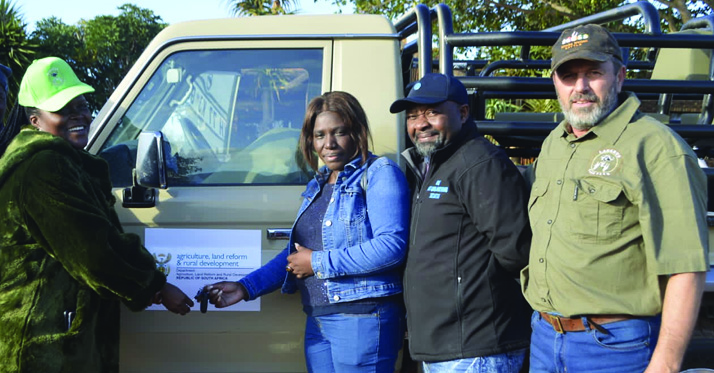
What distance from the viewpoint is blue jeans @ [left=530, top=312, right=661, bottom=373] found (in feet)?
6.27

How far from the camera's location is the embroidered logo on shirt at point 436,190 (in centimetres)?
227

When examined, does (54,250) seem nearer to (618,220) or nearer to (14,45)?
(618,220)

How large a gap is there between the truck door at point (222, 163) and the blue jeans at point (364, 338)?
1.46 feet

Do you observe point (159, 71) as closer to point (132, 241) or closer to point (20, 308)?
point (132, 241)

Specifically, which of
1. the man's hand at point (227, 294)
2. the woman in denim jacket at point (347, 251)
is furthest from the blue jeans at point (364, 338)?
the man's hand at point (227, 294)

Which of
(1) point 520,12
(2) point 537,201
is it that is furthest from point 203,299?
(1) point 520,12

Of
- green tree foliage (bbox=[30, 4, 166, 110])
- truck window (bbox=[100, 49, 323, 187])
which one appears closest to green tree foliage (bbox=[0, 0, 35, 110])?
green tree foliage (bbox=[30, 4, 166, 110])

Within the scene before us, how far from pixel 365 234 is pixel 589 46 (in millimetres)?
1006

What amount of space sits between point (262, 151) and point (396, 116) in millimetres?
617

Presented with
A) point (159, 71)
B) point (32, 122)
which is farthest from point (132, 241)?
point (159, 71)

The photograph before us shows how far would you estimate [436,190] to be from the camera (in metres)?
2.30

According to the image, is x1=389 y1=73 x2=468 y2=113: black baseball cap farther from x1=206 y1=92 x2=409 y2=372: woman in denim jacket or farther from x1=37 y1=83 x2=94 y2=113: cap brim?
x1=37 y1=83 x2=94 y2=113: cap brim

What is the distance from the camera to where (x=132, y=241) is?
2.51 m

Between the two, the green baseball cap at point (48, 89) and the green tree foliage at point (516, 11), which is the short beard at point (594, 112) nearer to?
the green baseball cap at point (48, 89)
